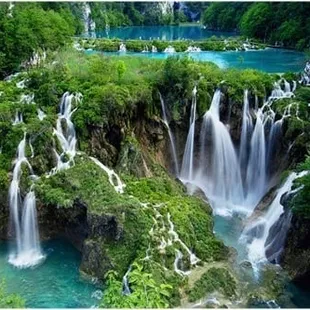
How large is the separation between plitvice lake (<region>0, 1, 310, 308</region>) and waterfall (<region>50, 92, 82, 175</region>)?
2.0 inches

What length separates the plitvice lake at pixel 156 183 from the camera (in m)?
15.0

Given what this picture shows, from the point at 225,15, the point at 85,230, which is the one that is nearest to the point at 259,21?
the point at 225,15

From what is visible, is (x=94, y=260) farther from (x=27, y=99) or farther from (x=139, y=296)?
(x=27, y=99)

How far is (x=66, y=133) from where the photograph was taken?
1936cm

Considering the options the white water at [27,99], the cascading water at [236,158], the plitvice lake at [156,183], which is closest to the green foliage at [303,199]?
the plitvice lake at [156,183]

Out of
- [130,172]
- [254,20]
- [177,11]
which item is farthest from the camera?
[177,11]

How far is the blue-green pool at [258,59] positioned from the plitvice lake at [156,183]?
13272mm

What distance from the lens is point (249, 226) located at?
18156 mm

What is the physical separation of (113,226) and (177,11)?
9055 centimetres

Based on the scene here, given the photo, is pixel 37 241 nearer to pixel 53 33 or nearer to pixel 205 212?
pixel 205 212

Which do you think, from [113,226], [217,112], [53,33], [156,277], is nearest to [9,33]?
[53,33]

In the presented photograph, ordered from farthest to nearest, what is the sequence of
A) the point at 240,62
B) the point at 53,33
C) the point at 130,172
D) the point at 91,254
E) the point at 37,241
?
the point at 240,62 < the point at 53,33 < the point at 130,172 < the point at 37,241 < the point at 91,254

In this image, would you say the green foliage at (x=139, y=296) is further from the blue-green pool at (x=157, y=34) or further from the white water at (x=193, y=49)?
the blue-green pool at (x=157, y=34)

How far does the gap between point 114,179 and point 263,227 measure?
5.49 m
